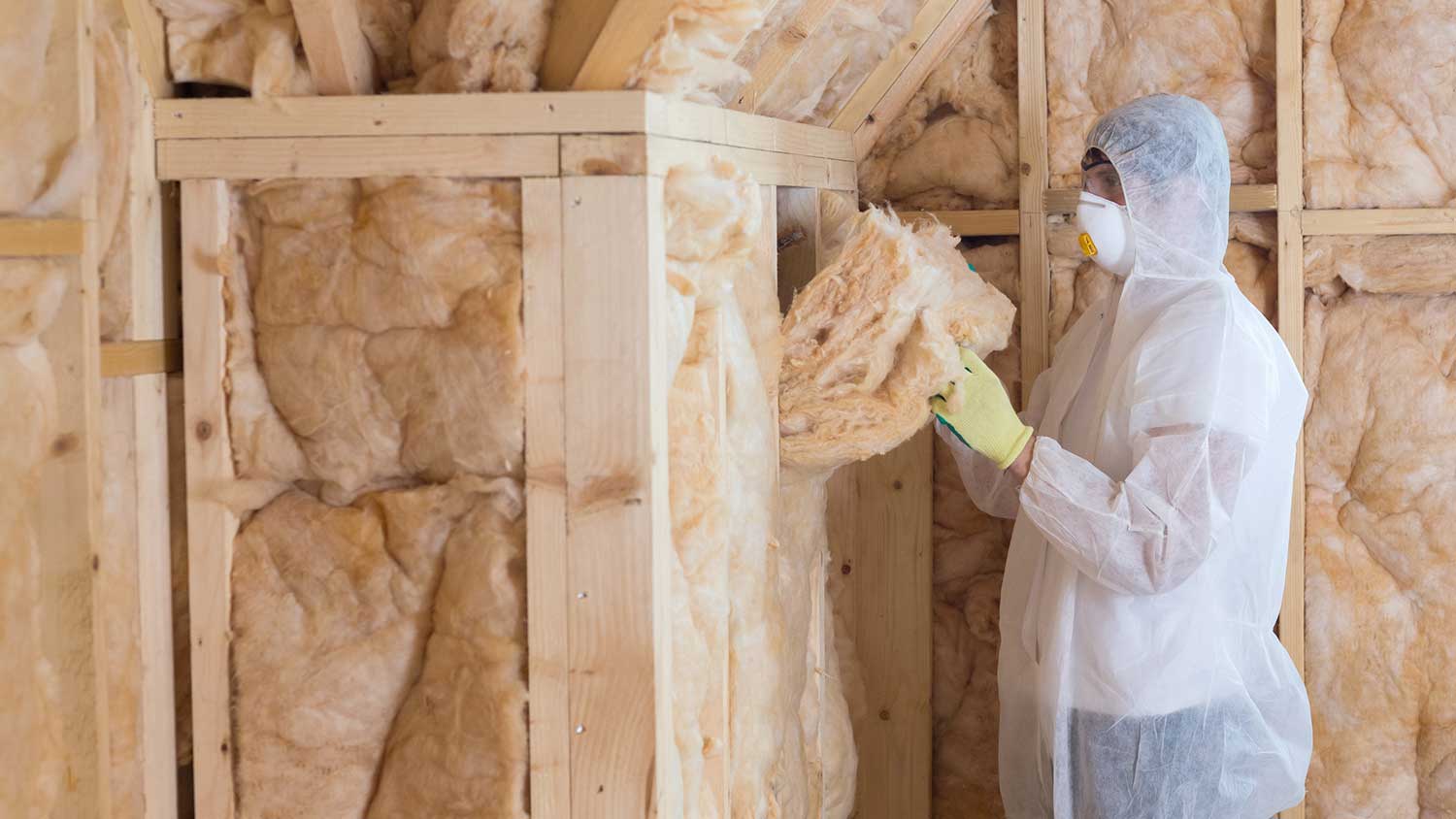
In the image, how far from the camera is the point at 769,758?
2137 mm

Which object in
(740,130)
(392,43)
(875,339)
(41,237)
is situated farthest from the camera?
(875,339)

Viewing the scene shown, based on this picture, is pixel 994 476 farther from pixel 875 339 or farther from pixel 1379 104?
pixel 1379 104

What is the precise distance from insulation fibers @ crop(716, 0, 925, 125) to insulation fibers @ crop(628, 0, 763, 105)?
339 mm

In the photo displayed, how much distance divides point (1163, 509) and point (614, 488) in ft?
3.12

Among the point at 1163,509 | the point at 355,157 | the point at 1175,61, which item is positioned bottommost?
the point at 1163,509

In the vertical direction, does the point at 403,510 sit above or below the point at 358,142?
below

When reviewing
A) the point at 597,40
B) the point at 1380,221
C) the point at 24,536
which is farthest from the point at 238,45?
the point at 1380,221

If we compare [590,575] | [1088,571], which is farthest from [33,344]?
[1088,571]

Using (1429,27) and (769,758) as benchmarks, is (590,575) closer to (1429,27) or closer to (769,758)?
(769,758)

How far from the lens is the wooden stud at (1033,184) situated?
8.88ft

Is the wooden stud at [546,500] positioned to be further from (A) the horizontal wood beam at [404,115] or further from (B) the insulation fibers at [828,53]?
(B) the insulation fibers at [828,53]

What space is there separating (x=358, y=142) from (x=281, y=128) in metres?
0.10

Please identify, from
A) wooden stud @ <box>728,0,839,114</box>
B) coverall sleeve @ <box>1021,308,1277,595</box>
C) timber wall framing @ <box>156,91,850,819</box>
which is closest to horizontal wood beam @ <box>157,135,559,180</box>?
timber wall framing @ <box>156,91,850,819</box>

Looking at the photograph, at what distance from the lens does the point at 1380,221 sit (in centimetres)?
254
